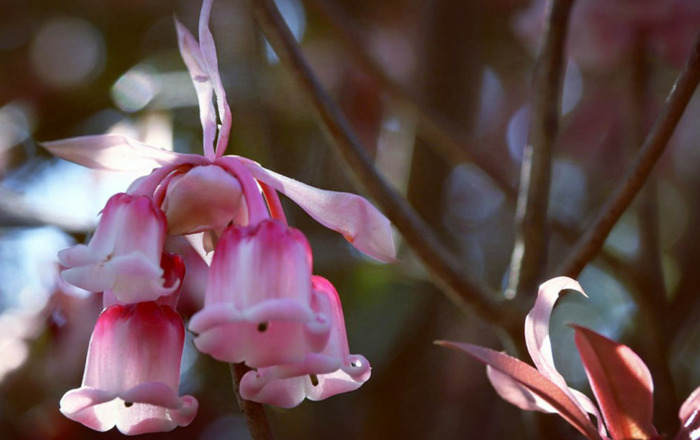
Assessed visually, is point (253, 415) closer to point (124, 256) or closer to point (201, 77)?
point (124, 256)

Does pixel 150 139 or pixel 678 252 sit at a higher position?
pixel 150 139

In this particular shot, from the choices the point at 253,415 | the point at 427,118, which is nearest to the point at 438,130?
the point at 427,118

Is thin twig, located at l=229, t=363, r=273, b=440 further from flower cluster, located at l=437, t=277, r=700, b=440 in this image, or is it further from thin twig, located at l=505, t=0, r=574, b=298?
thin twig, located at l=505, t=0, r=574, b=298

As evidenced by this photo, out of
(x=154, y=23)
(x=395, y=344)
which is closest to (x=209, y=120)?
(x=395, y=344)

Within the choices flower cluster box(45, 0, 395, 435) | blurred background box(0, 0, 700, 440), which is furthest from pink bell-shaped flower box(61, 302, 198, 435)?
blurred background box(0, 0, 700, 440)

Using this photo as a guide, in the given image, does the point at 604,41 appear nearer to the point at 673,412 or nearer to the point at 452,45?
the point at 452,45

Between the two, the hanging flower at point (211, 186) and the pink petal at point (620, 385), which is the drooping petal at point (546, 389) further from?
the hanging flower at point (211, 186)

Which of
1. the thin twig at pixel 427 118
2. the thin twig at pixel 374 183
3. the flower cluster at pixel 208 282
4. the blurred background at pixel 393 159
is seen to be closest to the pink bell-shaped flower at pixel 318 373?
the flower cluster at pixel 208 282
